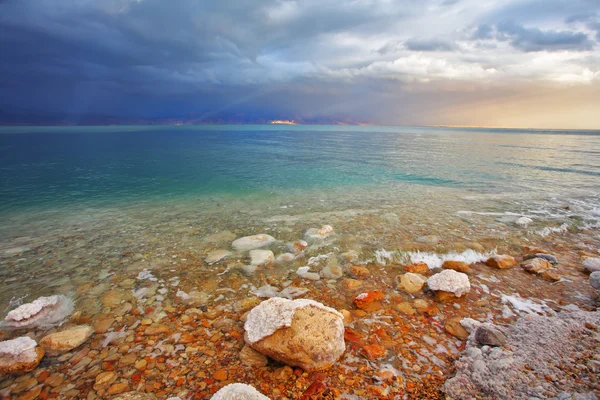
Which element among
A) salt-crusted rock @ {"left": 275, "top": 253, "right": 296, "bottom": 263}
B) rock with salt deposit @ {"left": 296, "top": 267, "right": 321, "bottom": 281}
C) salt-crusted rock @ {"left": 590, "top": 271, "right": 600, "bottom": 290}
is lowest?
salt-crusted rock @ {"left": 275, "top": 253, "right": 296, "bottom": 263}

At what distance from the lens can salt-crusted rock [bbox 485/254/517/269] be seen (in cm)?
816

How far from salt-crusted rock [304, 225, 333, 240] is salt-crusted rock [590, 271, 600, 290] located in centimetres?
784

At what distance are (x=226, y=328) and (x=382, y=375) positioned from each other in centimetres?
323

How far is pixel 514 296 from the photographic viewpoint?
661 cm

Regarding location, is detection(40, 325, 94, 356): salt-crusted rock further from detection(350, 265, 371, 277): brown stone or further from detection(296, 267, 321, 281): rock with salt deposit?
detection(350, 265, 371, 277): brown stone

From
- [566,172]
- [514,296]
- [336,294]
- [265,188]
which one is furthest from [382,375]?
[566,172]

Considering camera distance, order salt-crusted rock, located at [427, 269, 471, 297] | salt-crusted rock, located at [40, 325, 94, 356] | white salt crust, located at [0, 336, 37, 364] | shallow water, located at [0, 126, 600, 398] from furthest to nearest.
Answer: salt-crusted rock, located at [427, 269, 471, 297]
shallow water, located at [0, 126, 600, 398]
salt-crusted rock, located at [40, 325, 94, 356]
white salt crust, located at [0, 336, 37, 364]

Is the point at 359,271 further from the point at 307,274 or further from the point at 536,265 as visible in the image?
the point at 536,265

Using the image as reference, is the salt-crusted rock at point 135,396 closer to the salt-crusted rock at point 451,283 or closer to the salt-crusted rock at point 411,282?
the salt-crusted rock at point 411,282

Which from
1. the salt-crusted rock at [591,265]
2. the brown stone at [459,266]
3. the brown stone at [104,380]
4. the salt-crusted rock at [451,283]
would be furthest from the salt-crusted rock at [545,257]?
the brown stone at [104,380]

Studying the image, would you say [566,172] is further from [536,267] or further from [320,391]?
[320,391]

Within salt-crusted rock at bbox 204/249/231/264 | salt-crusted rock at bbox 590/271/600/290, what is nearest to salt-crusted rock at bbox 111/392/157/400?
salt-crusted rock at bbox 204/249/231/264

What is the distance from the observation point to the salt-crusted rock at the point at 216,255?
8.75 m

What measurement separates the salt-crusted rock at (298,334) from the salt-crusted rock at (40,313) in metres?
4.82
